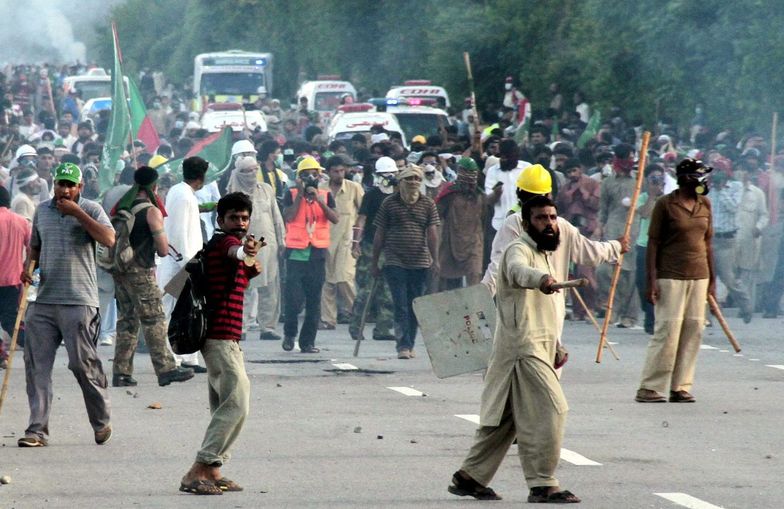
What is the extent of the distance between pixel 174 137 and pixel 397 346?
61.9ft

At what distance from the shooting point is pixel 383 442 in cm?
1081

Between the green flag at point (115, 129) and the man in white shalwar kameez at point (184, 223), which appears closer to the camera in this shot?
the man in white shalwar kameez at point (184, 223)

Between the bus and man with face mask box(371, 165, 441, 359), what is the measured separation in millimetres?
33678

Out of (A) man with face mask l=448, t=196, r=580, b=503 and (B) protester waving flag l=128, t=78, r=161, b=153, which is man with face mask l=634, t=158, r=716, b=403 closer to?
(A) man with face mask l=448, t=196, r=580, b=503

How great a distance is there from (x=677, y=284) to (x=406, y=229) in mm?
3886

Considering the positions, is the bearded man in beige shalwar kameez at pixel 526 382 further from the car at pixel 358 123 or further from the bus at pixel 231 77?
the bus at pixel 231 77

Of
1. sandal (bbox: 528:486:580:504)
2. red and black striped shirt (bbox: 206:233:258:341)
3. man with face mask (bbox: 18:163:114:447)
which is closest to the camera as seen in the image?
sandal (bbox: 528:486:580:504)

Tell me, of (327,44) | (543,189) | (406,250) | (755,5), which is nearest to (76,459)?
(543,189)

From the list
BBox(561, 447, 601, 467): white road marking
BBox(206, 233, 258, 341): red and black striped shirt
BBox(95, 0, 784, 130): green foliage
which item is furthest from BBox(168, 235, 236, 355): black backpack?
BBox(95, 0, 784, 130): green foliage

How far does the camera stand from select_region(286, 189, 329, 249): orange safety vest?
17469mm

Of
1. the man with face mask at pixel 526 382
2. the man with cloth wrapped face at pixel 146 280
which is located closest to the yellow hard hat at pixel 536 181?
the man with face mask at pixel 526 382

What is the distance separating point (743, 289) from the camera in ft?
67.8

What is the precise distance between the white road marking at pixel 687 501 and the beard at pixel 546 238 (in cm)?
131

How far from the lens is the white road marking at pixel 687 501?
28.2 ft
